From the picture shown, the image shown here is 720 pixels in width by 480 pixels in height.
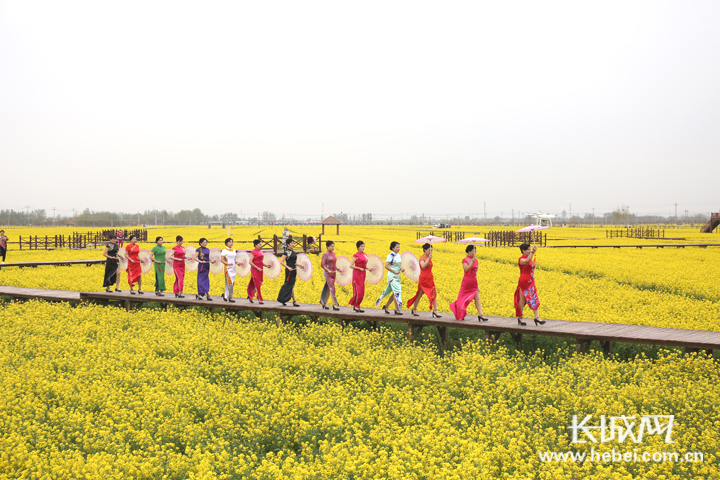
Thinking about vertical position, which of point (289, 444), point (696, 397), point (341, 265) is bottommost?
point (289, 444)

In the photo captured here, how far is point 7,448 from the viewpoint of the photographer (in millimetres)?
5738

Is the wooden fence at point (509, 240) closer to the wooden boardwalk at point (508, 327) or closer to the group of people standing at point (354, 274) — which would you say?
the group of people standing at point (354, 274)

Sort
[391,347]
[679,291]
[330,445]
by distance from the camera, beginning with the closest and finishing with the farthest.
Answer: [330,445]
[391,347]
[679,291]

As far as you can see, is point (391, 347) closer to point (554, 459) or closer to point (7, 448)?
point (554, 459)

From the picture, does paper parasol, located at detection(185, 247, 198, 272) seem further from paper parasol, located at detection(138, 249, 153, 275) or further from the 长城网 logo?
the 长城网 logo

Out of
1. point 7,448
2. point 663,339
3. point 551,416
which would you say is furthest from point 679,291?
point 7,448

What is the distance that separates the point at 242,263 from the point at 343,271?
3.15 meters

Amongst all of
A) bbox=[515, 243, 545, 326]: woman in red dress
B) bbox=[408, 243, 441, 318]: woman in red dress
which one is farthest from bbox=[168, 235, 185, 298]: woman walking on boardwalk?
bbox=[515, 243, 545, 326]: woman in red dress

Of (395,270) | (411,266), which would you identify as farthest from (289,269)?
(411,266)

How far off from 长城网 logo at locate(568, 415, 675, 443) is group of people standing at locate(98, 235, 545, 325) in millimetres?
3183

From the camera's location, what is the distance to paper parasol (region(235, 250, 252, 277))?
1332cm

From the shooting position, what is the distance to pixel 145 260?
1506 cm

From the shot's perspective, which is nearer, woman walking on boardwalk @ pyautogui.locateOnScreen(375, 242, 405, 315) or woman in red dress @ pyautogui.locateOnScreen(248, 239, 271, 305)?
woman walking on boardwalk @ pyautogui.locateOnScreen(375, 242, 405, 315)

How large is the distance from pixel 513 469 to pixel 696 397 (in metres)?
3.30
